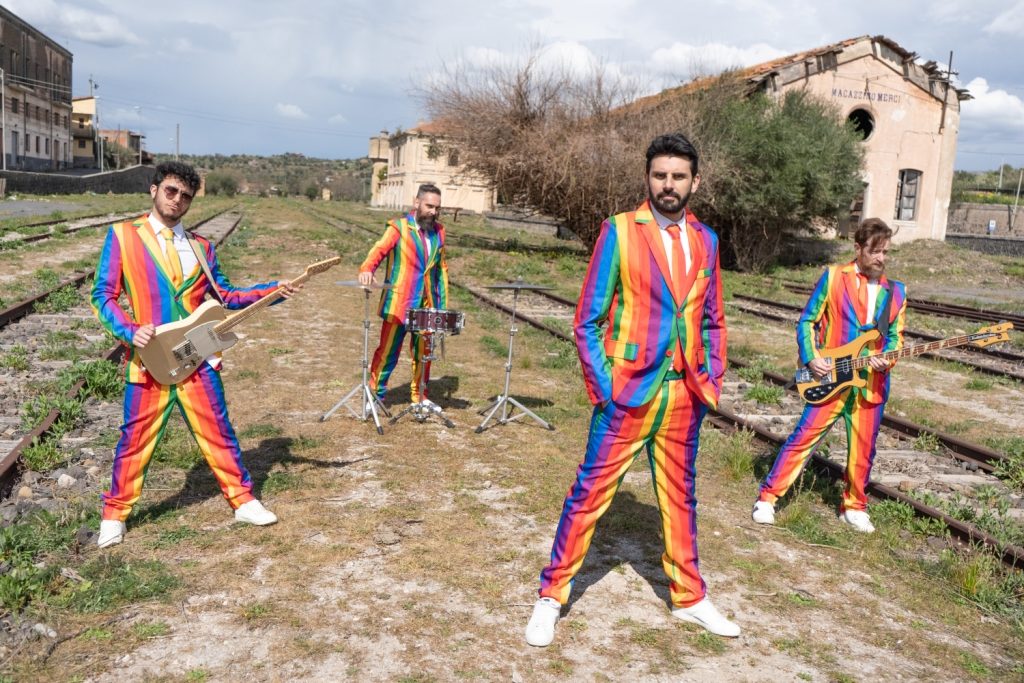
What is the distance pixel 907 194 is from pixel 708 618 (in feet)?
113

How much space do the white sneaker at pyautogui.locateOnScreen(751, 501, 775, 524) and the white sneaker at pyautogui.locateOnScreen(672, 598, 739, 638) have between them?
62.1 inches

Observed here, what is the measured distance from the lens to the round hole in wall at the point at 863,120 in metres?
33.2

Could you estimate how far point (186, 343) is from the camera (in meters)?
4.68

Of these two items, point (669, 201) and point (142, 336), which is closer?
point (669, 201)

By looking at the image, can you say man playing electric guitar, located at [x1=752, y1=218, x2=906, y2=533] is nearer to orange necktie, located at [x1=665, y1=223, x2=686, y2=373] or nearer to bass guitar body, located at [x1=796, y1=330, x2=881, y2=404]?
bass guitar body, located at [x1=796, y1=330, x2=881, y2=404]

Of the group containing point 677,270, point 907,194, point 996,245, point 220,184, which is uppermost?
point 220,184

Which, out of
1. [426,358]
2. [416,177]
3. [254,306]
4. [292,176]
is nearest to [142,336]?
[254,306]

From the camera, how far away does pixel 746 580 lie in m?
4.81

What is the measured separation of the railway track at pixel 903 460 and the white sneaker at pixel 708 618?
7.24 feet

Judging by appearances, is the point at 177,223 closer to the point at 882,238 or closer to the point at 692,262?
the point at 692,262

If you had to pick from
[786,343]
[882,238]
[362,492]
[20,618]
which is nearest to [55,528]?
[20,618]

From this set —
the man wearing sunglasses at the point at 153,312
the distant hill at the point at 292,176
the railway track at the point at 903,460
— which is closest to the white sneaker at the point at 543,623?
the man wearing sunglasses at the point at 153,312

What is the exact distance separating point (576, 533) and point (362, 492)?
228 centimetres

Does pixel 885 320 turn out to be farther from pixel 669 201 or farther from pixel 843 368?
pixel 669 201
